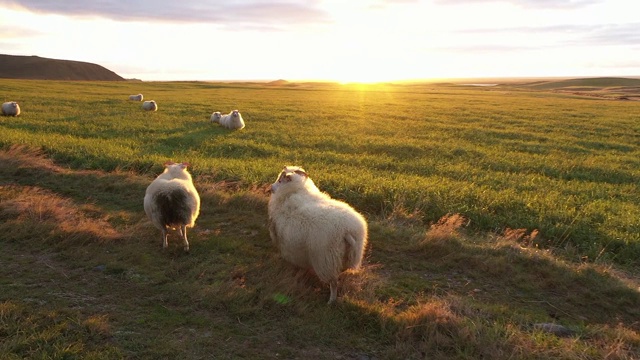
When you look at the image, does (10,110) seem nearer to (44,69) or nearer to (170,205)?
(170,205)

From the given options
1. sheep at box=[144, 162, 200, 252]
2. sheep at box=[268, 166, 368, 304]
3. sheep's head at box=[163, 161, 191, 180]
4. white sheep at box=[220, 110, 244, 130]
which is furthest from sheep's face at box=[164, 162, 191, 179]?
white sheep at box=[220, 110, 244, 130]

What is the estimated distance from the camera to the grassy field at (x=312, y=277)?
4691mm

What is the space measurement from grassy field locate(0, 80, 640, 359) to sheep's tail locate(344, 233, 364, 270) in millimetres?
Answer: 479

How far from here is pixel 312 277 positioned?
622 cm

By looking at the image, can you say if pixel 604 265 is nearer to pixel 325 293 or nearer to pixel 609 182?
pixel 325 293

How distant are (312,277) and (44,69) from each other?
13791 centimetres

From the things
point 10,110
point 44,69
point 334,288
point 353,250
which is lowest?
point 334,288

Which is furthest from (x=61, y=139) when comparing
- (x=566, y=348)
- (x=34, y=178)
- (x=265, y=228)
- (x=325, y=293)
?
(x=566, y=348)

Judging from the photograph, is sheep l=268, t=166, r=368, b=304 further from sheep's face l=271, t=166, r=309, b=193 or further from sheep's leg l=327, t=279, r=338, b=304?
sheep's face l=271, t=166, r=309, b=193

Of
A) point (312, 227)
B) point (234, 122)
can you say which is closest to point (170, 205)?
point (312, 227)

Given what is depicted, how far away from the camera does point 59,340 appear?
4441 millimetres

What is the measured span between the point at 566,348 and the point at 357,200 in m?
5.98

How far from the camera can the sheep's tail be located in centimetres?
551

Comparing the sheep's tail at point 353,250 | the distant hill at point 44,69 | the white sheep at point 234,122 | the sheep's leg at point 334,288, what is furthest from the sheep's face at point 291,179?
the distant hill at point 44,69
